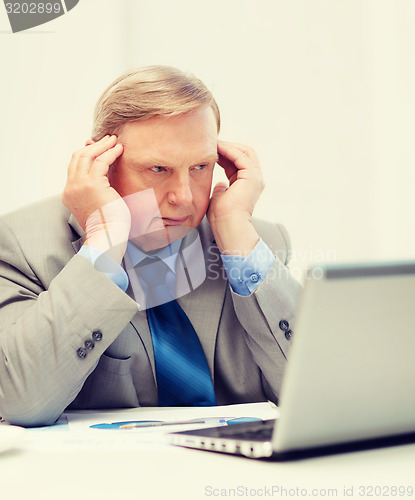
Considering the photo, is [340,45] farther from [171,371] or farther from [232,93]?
[171,371]

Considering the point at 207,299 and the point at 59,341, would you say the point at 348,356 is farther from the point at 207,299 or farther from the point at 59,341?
the point at 207,299

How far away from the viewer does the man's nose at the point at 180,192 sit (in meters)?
1.31

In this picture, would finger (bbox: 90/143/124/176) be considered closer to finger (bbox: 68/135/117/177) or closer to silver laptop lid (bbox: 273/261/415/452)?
finger (bbox: 68/135/117/177)

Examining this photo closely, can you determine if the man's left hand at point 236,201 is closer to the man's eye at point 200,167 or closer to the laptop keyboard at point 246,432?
the man's eye at point 200,167

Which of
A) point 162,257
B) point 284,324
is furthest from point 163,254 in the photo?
point 284,324

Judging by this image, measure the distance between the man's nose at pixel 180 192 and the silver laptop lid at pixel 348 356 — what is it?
2.58ft

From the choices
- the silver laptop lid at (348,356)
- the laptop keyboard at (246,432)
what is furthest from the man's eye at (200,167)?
the silver laptop lid at (348,356)

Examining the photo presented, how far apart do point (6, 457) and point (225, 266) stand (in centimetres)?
71

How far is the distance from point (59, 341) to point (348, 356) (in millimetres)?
651

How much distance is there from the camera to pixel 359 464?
1.96 ft

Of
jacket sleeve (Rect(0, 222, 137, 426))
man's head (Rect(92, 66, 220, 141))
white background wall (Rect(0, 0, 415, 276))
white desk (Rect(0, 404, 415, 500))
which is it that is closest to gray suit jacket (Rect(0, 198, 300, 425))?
jacket sleeve (Rect(0, 222, 137, 426))

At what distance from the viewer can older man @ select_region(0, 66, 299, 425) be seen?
4.12ft

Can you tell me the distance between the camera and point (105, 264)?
1167 millimetres

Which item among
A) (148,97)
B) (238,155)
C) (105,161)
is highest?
(148,97)
